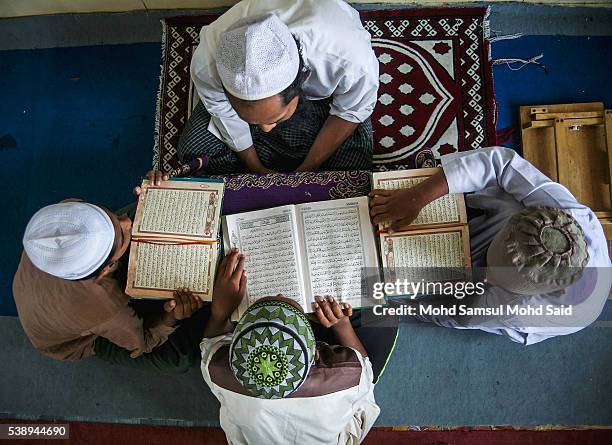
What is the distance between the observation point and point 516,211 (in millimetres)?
1521

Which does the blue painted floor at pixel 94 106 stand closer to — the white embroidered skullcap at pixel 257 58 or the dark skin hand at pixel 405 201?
the dark skin hand at pixel 405 201

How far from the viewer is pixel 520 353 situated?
2035 millimetres

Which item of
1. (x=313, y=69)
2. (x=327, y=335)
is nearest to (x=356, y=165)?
(x=313, y=69)

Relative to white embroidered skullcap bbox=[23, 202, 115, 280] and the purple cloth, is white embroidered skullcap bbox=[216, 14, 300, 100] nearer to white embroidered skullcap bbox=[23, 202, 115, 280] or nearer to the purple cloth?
the purple cloth

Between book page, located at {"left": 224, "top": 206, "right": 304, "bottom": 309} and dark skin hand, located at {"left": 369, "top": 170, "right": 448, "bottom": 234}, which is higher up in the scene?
dark skin hand, located at {"left": 369, "top": 170, "right": 448, "bottom": 234}

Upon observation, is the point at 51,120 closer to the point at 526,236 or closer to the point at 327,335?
the point at 327,335

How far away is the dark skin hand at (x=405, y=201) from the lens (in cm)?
144

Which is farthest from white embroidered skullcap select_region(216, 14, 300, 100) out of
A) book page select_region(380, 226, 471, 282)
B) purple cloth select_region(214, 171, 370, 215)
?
book page select_region(380, 226, 471, 282)

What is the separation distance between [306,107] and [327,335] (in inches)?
33.7

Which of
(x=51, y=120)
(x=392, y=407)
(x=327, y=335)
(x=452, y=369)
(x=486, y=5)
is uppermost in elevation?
(x=486, y=5)

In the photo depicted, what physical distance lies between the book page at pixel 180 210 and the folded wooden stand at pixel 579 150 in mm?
1457

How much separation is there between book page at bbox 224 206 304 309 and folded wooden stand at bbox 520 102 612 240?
1.28 m

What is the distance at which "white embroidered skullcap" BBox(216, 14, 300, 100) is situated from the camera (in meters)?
1.26

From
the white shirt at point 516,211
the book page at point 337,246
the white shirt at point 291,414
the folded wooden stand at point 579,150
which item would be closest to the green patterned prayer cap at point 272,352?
the white shirt at point 291,414
